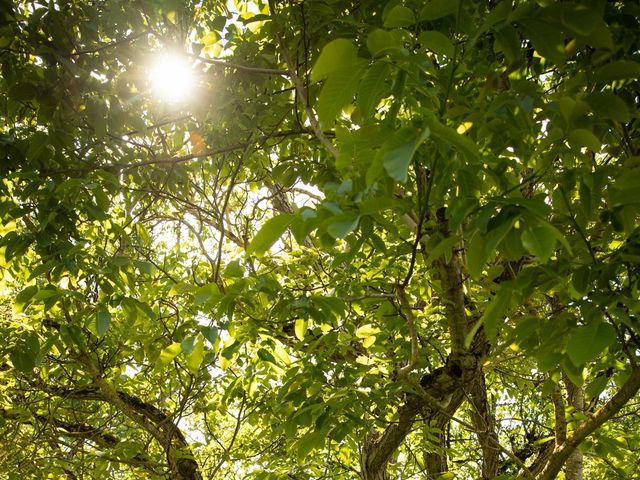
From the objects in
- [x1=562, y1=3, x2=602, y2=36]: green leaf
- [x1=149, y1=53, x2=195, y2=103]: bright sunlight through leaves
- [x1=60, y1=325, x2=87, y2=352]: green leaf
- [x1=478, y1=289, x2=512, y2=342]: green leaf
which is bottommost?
[x1=478, y1=289, x2=512, y2=342]: green leaf

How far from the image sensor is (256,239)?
110 centimetres

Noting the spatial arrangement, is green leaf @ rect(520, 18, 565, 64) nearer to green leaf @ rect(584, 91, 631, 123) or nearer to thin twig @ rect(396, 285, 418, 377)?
green leaf @ rect(584, 91, 631, 123)

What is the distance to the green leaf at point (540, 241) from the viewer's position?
1064 mm

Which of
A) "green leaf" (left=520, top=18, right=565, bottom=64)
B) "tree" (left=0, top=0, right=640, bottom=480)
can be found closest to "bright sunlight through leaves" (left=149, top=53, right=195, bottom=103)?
"tree" (left=0, top=0, right=640, bottom=480)

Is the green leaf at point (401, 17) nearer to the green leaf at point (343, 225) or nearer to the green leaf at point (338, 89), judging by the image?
the green leaf at point (338, 89)

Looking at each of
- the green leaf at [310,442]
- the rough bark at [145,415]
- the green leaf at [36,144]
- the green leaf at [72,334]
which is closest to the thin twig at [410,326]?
the green leaf at [310,442]

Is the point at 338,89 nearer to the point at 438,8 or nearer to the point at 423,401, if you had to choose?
the point at 438,8

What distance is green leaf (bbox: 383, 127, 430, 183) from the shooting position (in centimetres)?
79

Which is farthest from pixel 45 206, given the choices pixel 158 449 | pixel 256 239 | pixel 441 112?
pixel 158 449

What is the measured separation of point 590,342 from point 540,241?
1.15ft

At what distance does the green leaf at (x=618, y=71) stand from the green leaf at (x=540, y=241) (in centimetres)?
49

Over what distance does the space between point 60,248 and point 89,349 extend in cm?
221

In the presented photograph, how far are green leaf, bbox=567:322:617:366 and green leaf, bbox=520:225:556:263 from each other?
0.31m

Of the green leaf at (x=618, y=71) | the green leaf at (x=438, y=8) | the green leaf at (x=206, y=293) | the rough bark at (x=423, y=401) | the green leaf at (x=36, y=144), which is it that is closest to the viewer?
the green leaf at (x=438, y=8)
